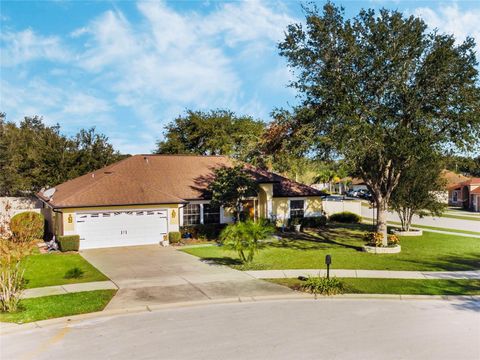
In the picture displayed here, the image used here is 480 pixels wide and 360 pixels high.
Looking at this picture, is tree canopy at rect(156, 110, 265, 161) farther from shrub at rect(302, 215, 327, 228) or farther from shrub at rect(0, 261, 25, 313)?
shrub at rect(0, 261, 25, 313)

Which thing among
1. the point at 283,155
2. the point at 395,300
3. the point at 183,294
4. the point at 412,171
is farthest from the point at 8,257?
the point at 412,171

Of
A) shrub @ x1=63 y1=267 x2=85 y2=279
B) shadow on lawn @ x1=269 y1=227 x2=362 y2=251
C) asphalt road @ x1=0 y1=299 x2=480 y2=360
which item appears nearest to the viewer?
asphalt road @ x1=0 y1=299 x2=480 y2=360

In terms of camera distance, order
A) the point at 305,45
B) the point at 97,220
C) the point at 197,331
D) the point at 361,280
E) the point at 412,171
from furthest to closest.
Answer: the point at 412,171
the point at 97,220
the point at 305,45
the point at 361,280
the point at 197,331

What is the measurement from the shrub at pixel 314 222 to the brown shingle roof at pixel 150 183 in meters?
1.85

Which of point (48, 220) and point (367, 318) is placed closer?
point (367, 318)

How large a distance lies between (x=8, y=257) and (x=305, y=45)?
55.1 feet

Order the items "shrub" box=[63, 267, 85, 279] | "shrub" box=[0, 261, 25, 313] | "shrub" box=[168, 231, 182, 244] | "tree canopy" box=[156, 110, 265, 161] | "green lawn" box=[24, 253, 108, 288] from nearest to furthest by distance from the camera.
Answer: "shrub" box=[0, 261, 25, 313] < "green lawn" box=[24, 253, 108, 288] < "shrub" box=[63, 267, 85, 279] < "shrub" box=[168, 231, 182, 244] < "tree canopy" box=[156, 110, 265, 161]

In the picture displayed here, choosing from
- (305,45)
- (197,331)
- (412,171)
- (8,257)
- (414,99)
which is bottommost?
(197,331)

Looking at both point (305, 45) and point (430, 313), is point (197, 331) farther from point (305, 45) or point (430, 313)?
point (305, 45)

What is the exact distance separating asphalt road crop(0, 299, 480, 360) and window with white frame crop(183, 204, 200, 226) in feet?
51.5

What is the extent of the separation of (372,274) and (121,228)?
48.1 feet

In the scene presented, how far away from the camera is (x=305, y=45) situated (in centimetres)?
2186

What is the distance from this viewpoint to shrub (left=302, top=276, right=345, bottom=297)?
13594 mm

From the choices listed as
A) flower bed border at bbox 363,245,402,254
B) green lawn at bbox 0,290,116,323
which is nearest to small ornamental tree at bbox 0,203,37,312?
green lawn at bbox 0,290,116,323
